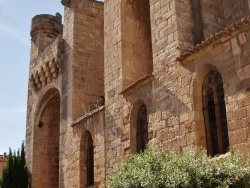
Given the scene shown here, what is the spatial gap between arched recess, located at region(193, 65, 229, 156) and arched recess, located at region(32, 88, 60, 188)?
8.27 metres

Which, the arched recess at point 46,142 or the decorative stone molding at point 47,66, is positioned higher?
the decorative stone molding at point 47,66

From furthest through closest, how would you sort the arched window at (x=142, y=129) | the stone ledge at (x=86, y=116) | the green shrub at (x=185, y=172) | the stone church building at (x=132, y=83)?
the stone ledge at (x=86, y=116) < the arched window at (x=142, y=129) < the stone church building at (x=132, y=83) < the green shrub at (x=185, y=172)

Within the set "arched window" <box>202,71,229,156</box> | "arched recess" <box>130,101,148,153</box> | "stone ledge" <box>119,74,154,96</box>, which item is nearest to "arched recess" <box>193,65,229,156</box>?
"arched window" <box>202,71,229,156</box>

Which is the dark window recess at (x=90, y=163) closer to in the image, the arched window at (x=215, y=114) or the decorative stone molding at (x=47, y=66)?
the decorative stone molding at (x=47, y=66)

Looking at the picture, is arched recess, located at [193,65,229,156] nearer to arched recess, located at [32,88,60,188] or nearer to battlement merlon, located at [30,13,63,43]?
arched recess, located at [32,88,60,188]

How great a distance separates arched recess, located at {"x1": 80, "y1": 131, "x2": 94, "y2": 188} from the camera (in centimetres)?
1284

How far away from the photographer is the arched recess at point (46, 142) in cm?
1631

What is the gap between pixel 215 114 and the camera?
8.94 m

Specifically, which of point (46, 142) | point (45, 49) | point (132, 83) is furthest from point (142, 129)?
point (45, 49)

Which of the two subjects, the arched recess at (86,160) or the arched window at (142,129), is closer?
the arched window at (142,129)

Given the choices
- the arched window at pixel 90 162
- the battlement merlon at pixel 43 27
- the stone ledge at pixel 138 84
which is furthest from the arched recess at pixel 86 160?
the battlement merlon at pixel 43 27

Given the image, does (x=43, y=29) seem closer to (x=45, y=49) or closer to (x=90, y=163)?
(x=45, y=49)

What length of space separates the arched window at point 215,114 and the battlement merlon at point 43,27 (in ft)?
34.5

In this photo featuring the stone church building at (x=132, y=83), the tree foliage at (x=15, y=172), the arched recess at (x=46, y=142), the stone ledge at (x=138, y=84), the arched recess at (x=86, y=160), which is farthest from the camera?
the arched recess at (x=46, y=142)
